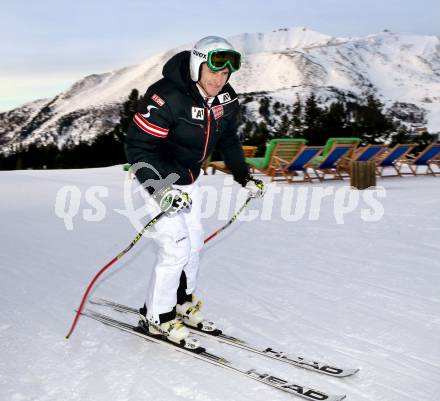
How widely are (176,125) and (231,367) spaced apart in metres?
1.36

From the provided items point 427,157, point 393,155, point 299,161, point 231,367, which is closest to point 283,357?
point 231,367

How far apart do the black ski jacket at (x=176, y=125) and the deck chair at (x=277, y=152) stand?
9227 mm

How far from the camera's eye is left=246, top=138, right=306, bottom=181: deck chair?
12718mm

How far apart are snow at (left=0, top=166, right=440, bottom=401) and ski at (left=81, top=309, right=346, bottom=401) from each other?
5 cm

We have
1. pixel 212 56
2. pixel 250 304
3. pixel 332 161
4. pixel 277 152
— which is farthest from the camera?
pixel 277 152

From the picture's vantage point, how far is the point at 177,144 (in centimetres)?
330

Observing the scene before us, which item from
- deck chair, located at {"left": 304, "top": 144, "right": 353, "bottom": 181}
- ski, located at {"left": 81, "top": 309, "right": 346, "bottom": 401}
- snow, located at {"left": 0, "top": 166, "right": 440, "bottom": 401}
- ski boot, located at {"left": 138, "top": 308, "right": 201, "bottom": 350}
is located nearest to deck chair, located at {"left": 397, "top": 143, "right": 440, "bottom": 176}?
deck chair, located at {"left": 304, "top": 144, "right": 353, "bottom": 181}

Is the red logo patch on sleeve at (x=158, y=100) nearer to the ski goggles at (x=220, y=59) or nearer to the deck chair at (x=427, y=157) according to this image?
the ski goggles at (x=220, y=59)

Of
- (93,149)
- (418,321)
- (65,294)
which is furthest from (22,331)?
(93,149)

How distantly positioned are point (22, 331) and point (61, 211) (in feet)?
18.6

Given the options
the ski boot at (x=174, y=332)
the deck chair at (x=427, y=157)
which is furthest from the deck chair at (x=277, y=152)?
the ski boot at (x=174, y=332)

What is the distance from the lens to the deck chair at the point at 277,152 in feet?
41.7

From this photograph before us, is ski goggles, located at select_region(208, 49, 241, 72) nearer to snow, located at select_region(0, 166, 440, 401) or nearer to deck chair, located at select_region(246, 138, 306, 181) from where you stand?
snow, located at select_region(0, 166, 440, 401)

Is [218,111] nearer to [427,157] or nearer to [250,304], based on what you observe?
[250,304]
